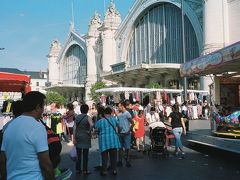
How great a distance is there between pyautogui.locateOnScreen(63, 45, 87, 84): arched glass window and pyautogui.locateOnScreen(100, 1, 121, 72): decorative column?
13.0 metres

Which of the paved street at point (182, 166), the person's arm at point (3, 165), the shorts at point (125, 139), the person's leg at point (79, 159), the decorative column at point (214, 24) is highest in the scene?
the decorative column at point (214, 24)

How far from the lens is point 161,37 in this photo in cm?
4594

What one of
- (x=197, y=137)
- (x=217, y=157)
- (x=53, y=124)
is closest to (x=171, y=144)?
(x=197, y=137)

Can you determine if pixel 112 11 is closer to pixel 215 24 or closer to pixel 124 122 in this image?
pixel 215 24

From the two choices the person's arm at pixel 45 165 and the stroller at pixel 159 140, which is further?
the stroller at pixel 159 140

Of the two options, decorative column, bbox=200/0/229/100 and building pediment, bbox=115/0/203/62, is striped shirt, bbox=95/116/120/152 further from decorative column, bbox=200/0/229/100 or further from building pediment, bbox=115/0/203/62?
building pediment, bbox=115/0/203/62

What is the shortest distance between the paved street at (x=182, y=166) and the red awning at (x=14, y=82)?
3.06 meters

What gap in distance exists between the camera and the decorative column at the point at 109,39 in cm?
5553

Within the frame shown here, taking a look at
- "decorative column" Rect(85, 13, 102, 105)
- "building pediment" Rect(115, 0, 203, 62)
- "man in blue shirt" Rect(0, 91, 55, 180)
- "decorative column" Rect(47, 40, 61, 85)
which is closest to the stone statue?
"building pediment" Rect(115, 0, 203, 62)

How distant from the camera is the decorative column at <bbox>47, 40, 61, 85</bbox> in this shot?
82.2 metres

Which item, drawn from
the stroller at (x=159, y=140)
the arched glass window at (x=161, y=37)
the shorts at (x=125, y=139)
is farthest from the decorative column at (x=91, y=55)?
the shorts at (x=125, y=139)

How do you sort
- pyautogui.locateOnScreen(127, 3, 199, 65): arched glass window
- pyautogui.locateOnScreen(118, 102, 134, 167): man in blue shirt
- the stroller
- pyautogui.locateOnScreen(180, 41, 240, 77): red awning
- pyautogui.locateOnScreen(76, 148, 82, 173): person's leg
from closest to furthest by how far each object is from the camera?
pyautogui.locateOnScreen(76, 148, 82, 173): person's leg
pyautogui.locateOnScreen(180, 41, 240, 77): red awning
pyautogui.locateOnScreen(118, 102, 134, 167): man in blue shirt
the stroller
pyautogui.locateOnScreen(127, 3, 199, 65): arched glass window

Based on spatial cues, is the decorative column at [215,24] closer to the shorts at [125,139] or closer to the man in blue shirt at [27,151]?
the shorts at [125,139]

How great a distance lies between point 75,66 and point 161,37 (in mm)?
31078
